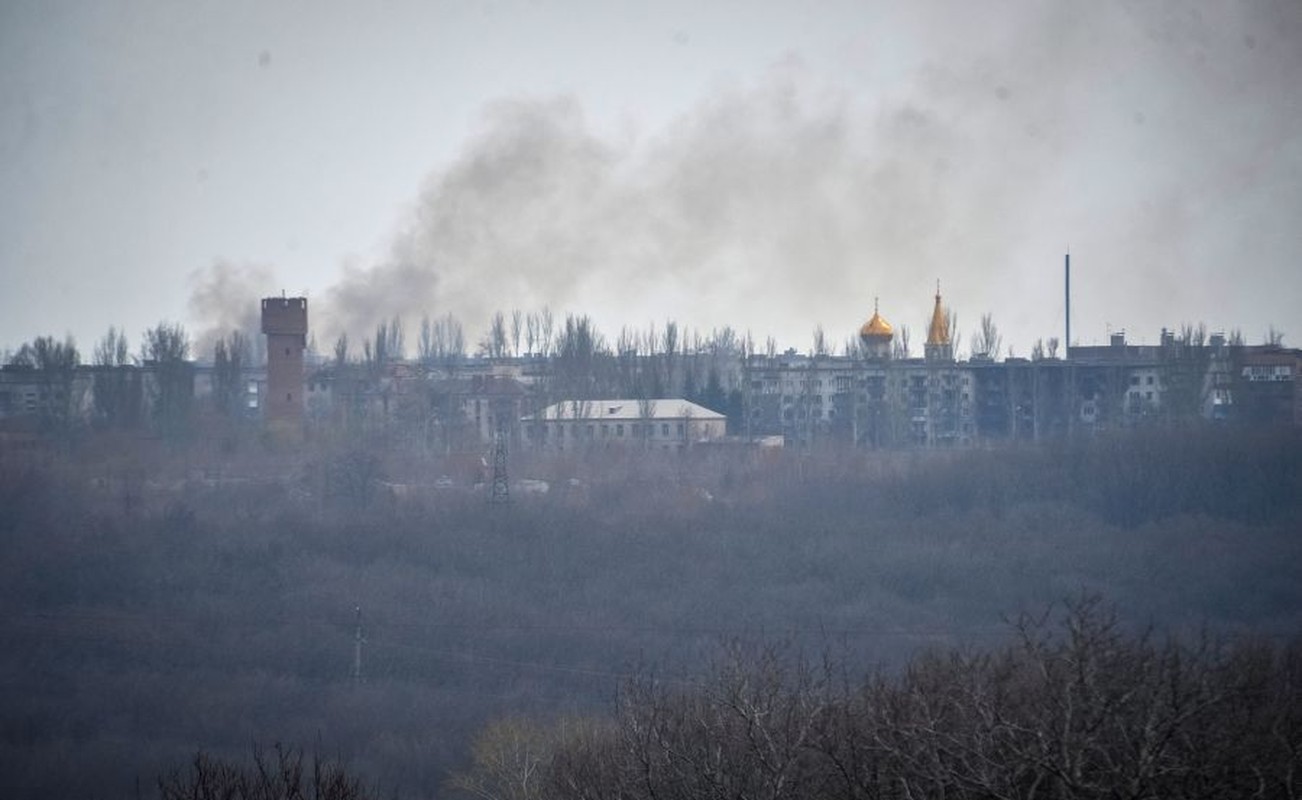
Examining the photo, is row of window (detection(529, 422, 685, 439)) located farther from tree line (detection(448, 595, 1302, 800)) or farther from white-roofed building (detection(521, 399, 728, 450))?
tree line (detection(448, 595, 1302, 800))

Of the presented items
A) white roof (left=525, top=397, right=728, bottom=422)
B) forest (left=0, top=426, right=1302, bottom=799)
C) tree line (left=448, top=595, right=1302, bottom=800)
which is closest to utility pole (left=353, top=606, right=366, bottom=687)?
forest (left=0, top=426, right=1302, bottom=799)

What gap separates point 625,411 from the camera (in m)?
38.4

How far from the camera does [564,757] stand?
13.2 meters

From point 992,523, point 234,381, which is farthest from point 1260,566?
point 234,381

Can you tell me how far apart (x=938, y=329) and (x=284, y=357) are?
1723 cm

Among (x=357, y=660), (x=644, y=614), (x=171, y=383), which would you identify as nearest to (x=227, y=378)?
(x=171, y=383)

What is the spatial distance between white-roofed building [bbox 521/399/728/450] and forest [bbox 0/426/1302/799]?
1848 mm

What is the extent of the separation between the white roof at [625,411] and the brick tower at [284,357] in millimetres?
5526

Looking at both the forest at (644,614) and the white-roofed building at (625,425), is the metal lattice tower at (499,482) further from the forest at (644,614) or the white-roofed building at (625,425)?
the white-roofed building at (625,425)

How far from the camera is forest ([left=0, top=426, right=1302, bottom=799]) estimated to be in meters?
9.62

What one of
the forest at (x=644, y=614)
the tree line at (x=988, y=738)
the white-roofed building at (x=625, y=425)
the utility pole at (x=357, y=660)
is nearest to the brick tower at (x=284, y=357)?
the forest at (x=644, y=614)

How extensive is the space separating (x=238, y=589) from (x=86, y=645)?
3.52 meters

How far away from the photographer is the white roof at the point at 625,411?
3784cm

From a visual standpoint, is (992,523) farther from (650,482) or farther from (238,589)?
(238,589)
